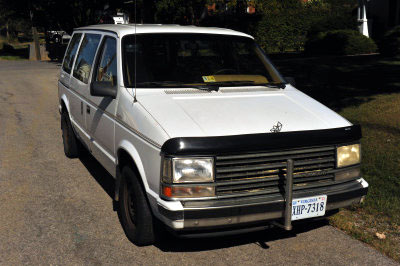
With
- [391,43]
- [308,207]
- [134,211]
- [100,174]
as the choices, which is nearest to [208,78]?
[134,211]

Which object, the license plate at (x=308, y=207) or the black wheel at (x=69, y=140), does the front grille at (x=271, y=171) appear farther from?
the black wheel at (x=69, y=140)

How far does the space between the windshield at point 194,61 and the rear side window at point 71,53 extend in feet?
6.89

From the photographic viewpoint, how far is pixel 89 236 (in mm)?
4527

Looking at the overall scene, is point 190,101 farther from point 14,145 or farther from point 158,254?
point 14,145

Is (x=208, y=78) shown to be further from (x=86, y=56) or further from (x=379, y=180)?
(x=379, y=180)

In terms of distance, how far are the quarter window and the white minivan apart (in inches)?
0.6

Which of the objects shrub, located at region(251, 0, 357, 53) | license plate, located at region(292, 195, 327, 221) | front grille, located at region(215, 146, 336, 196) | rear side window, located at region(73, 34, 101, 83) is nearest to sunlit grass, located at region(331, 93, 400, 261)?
license plate, located at region(292, 195, 327, 221)

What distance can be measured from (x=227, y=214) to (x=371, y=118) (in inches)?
230

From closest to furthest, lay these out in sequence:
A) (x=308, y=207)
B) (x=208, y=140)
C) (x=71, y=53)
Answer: (x=208, y=140)
(x=308, y=207)
(x=71, y=53)

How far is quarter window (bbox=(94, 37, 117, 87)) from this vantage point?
4.89 metres

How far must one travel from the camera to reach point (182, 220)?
11.7 feet

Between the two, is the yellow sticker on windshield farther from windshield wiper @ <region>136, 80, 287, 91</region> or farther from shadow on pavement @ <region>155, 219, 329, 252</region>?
shadow on pavement @ <region>155, 219, 329, 252</region>

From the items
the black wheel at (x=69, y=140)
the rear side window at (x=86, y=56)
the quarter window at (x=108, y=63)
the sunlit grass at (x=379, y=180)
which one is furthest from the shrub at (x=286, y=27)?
the quarter window at (x=108, y=63)

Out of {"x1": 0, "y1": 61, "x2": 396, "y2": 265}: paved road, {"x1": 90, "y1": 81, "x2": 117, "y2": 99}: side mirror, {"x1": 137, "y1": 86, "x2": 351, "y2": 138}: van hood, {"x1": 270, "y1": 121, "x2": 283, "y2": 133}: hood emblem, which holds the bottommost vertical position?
{"x1": 0, "y1": 61, "x2": 396, "y2": 265}: paved road
